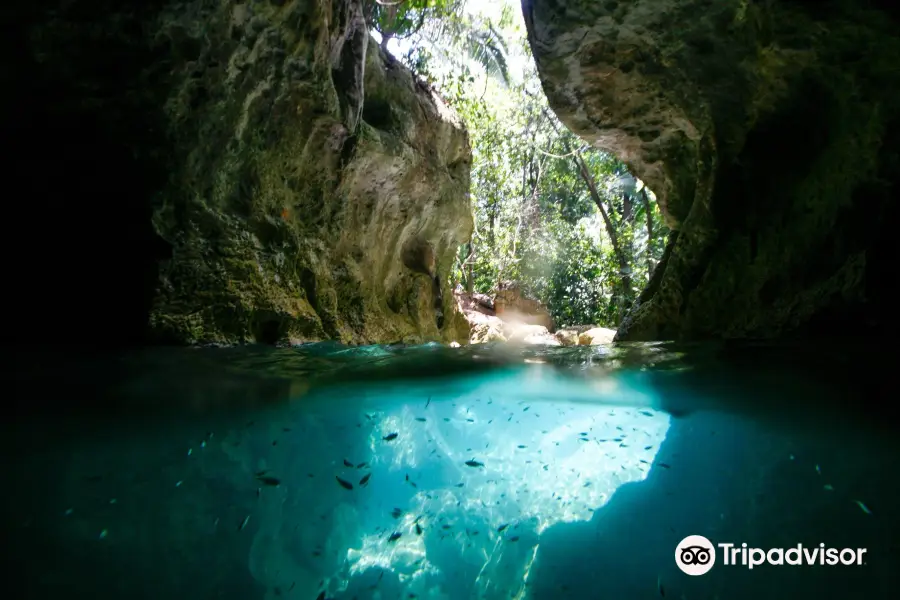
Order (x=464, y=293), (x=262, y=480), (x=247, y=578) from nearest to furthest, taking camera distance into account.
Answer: (x=247, y=578), (x=262, y=480), (x=464, y=293)

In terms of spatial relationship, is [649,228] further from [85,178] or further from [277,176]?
[85,178]

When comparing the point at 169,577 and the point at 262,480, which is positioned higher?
the point at 262,480

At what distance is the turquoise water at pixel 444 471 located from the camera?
11.4ft

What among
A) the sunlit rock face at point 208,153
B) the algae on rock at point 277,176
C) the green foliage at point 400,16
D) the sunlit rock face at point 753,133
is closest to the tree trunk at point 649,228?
the green foliage at point 400,16

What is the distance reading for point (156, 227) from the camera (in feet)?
14.2

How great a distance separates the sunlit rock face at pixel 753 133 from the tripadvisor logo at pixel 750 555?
A: 1550 millimetres

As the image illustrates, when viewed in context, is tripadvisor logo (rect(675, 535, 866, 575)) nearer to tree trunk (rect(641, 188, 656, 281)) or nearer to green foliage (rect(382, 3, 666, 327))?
tree trunk (rect(641, 188, 656, 281))

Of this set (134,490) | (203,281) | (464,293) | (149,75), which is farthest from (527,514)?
(464,293)

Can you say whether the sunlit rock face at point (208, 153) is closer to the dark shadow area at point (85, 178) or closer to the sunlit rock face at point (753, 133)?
the dark shadow area at point (85, 178)

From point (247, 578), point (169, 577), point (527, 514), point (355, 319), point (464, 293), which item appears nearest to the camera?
point (169, 577)

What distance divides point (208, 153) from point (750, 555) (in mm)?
5403

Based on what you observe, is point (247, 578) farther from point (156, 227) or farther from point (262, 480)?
point (156, 227)

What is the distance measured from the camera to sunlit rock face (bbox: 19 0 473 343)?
4.17 metres

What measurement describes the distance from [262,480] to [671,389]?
3.78 metres
